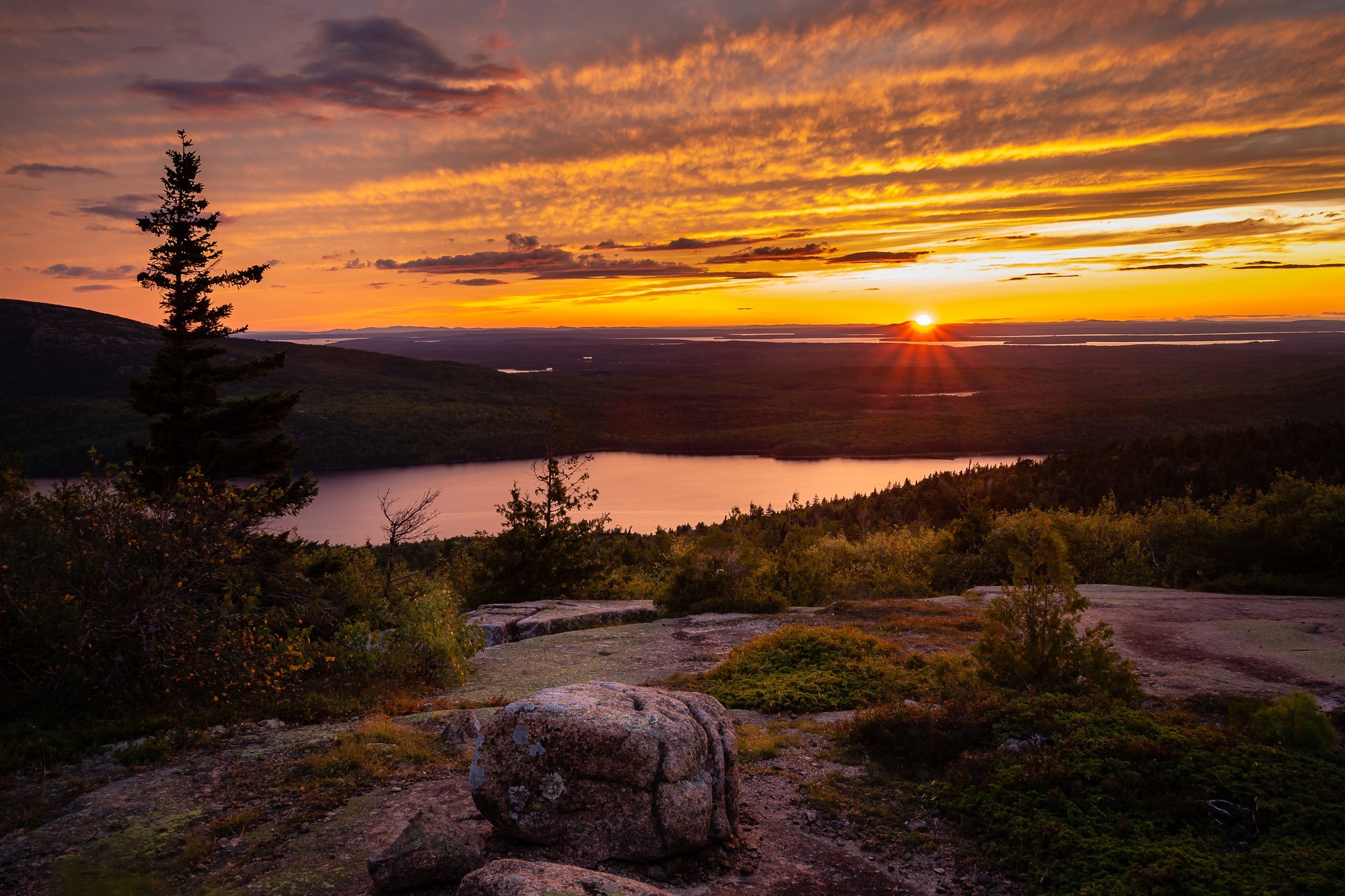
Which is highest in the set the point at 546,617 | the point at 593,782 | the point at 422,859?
the point at 593,782

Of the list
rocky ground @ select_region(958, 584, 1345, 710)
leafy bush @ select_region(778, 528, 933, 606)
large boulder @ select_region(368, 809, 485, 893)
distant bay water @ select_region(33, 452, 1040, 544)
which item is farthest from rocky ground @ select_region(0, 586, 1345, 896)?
distant bay water @ select_region(33, 452, 1040, 544)

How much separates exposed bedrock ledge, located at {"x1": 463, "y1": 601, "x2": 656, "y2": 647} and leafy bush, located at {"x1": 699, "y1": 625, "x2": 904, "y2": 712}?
511cm

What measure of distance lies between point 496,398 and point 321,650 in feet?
443

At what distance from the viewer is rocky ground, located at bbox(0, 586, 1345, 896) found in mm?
6062

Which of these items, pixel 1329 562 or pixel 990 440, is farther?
pixel 990 440

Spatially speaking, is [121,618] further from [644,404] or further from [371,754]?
[644,404]

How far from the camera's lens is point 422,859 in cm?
565

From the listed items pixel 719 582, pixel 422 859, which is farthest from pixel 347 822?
pixel 719 582

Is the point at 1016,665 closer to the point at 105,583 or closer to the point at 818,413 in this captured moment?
the point at 105,583

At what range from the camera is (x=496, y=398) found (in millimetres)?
144000

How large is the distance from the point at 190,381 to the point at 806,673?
1726 cm

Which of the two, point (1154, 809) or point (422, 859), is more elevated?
point (422, 859)

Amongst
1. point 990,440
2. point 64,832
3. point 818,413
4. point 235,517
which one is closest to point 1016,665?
point 64,832

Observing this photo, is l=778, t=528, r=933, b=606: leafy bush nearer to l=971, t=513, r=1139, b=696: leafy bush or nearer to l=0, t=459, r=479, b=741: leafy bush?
l=971, t=513, r=1139, b=696: leafy bush
